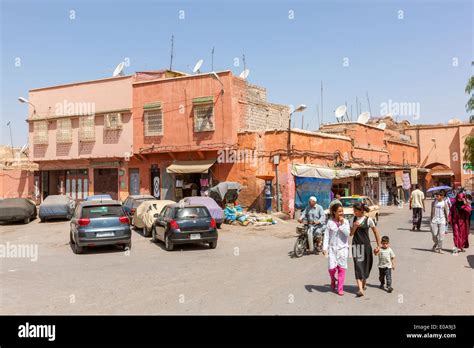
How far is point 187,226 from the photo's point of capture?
14.5 m

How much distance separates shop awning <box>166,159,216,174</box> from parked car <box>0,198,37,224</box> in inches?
322

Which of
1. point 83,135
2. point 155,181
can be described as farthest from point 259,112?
point 83,135

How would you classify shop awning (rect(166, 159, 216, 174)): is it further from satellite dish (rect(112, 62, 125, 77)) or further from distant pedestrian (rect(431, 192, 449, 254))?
distant pedestrian (rect(431, 192, 449, 254))

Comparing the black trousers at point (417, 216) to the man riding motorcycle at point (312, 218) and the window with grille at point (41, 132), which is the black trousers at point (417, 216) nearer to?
the man riding motorcycle at point (312, 218)

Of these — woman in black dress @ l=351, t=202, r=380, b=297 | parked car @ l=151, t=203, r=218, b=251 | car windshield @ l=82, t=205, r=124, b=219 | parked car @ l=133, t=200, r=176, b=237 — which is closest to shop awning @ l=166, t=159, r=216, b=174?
parked car @ l=133, t=200, r=176, b=237

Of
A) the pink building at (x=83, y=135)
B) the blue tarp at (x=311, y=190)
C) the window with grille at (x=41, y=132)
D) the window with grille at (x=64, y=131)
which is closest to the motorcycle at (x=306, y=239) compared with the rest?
the blue tarp at (x=311, y=190)

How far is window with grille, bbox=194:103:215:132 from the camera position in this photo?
2675cm

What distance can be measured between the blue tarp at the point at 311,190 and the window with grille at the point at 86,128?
14791 mm

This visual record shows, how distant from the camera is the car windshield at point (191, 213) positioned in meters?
14.7

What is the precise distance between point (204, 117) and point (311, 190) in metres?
7.68

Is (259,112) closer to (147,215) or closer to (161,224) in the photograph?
(147,215)

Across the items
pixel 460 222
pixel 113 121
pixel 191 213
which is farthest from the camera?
pixel 113 121
